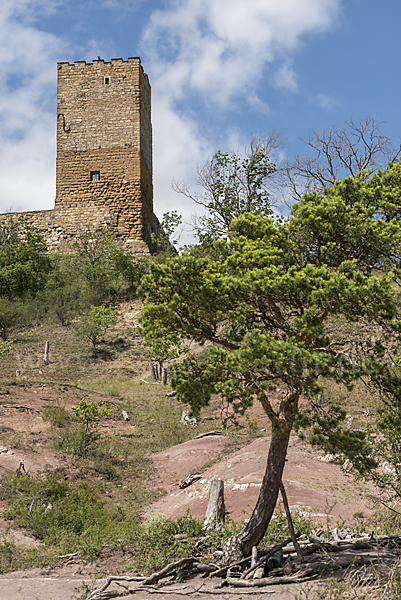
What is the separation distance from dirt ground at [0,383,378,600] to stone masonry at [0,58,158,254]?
48.7ft

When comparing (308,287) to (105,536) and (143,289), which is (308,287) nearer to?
(143,289)

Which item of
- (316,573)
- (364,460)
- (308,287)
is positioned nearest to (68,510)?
(316,573)

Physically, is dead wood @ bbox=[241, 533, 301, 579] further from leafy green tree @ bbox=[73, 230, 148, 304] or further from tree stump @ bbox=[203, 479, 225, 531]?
leafy green tree @ bbox=[73, 230, 148, 304]

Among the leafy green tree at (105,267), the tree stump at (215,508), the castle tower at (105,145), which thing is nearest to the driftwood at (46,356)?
the leafy green tree at (105,267)

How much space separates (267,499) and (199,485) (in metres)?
4.23

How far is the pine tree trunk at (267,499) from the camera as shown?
6180mm

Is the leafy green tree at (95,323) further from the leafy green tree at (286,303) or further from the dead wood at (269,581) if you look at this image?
the dead wood at (269,581)

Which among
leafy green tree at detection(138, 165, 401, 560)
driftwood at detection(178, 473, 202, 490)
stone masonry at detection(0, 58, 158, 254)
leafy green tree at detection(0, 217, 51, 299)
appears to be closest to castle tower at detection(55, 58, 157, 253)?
stone masonry at detection(0, 58, 158, 254)

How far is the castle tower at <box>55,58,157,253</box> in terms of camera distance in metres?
27.2

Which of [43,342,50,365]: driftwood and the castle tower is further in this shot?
the castle tower

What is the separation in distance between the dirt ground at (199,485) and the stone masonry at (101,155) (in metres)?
14.8

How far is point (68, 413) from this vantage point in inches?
560

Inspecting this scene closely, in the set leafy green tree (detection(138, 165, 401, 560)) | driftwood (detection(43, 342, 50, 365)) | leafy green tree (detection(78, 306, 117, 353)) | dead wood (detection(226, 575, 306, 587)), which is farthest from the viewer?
leafy green tree (detection(78, 306, 117, 353))

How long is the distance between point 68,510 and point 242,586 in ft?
14.4
